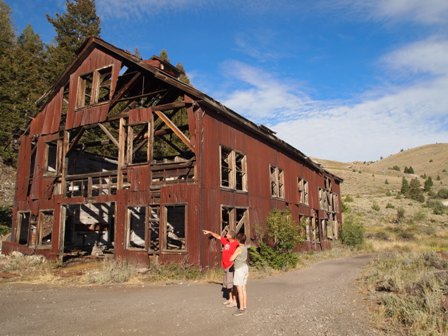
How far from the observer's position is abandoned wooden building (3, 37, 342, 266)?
47.3ft

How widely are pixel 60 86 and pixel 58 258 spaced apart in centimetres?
927

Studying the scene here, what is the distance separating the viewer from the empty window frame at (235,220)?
623 inches

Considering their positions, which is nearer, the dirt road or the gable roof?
the dirt road

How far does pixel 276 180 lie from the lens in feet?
69.2

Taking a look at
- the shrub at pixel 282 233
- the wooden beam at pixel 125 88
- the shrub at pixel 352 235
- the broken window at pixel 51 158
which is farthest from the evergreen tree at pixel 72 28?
the shrub at pixel 352 235

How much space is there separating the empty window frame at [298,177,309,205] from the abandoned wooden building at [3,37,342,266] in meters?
0.46

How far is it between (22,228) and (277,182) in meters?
14.7

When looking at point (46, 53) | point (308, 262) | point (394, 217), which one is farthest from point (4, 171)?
point (394, 217)

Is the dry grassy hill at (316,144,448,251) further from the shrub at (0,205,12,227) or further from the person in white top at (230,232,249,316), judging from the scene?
the shrub at (0,205,12,227)

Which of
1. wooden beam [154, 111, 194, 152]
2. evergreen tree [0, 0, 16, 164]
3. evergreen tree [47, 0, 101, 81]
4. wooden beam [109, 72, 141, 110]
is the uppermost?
evergreen tree [47, 0, 101, 81]

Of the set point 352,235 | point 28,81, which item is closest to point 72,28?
point 28,81

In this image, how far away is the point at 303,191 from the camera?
2573 centimetres

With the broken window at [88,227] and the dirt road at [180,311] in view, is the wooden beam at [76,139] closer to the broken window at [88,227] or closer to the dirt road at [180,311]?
the broken window at [88,227]

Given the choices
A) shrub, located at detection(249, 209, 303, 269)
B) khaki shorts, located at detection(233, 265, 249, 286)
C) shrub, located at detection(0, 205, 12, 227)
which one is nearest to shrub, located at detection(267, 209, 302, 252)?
shrub, located at detection(249, 209, 303, 269)
